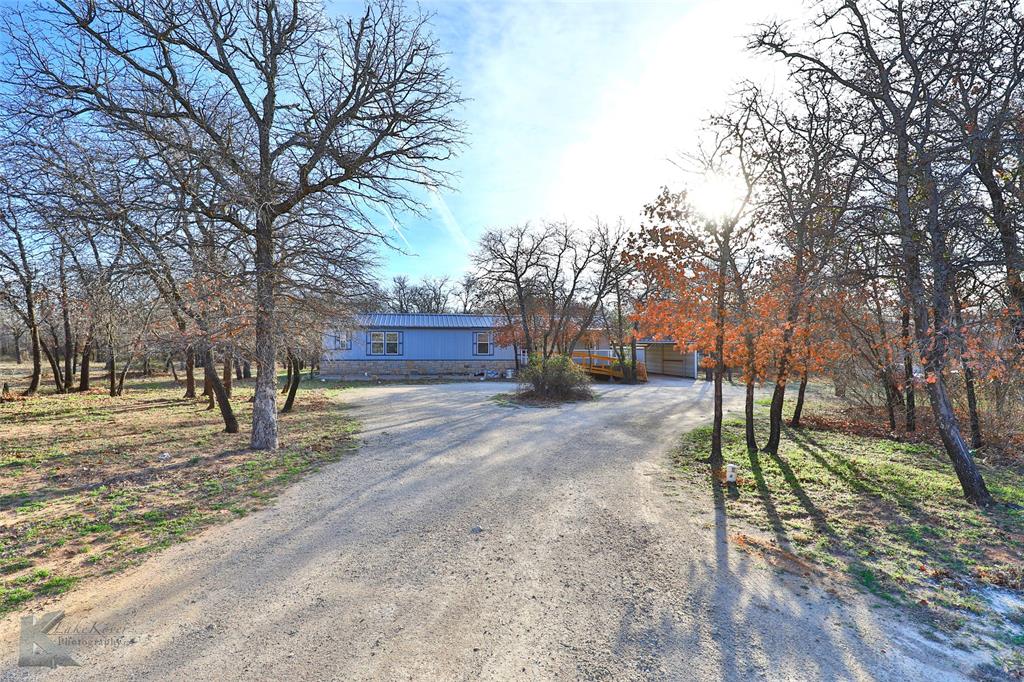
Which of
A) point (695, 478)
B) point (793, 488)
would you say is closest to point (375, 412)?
point (695, 478)

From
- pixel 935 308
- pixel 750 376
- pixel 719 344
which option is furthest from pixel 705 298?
pixel 935 308

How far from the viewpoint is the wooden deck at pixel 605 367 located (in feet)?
83.0

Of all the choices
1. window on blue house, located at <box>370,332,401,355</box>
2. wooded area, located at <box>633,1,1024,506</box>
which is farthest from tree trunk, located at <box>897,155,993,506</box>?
window on blue house, located at <box>370,332,401,355</box>

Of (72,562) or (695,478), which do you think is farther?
(695,478)

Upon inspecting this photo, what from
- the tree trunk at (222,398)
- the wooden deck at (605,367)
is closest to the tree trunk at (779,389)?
the tree trunk at (222,398)

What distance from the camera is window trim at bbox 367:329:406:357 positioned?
2562 centimetres

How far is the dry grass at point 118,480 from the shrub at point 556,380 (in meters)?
6.68

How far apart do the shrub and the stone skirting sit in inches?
424

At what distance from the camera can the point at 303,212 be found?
305 inches

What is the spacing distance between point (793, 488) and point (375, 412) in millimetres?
10177

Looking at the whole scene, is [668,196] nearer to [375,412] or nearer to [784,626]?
[784,626]

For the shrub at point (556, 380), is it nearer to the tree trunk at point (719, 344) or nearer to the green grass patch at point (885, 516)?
the green grass patch at point (885, 516)

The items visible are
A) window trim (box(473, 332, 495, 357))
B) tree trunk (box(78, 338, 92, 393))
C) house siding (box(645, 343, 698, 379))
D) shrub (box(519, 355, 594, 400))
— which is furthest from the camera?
house siding (box(645, 343, 698, 379))

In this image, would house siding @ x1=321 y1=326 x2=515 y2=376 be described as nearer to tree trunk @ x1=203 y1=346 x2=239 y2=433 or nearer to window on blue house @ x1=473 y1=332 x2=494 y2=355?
window on blue house @ x1=473 y1=332 x2=494 y2=355
